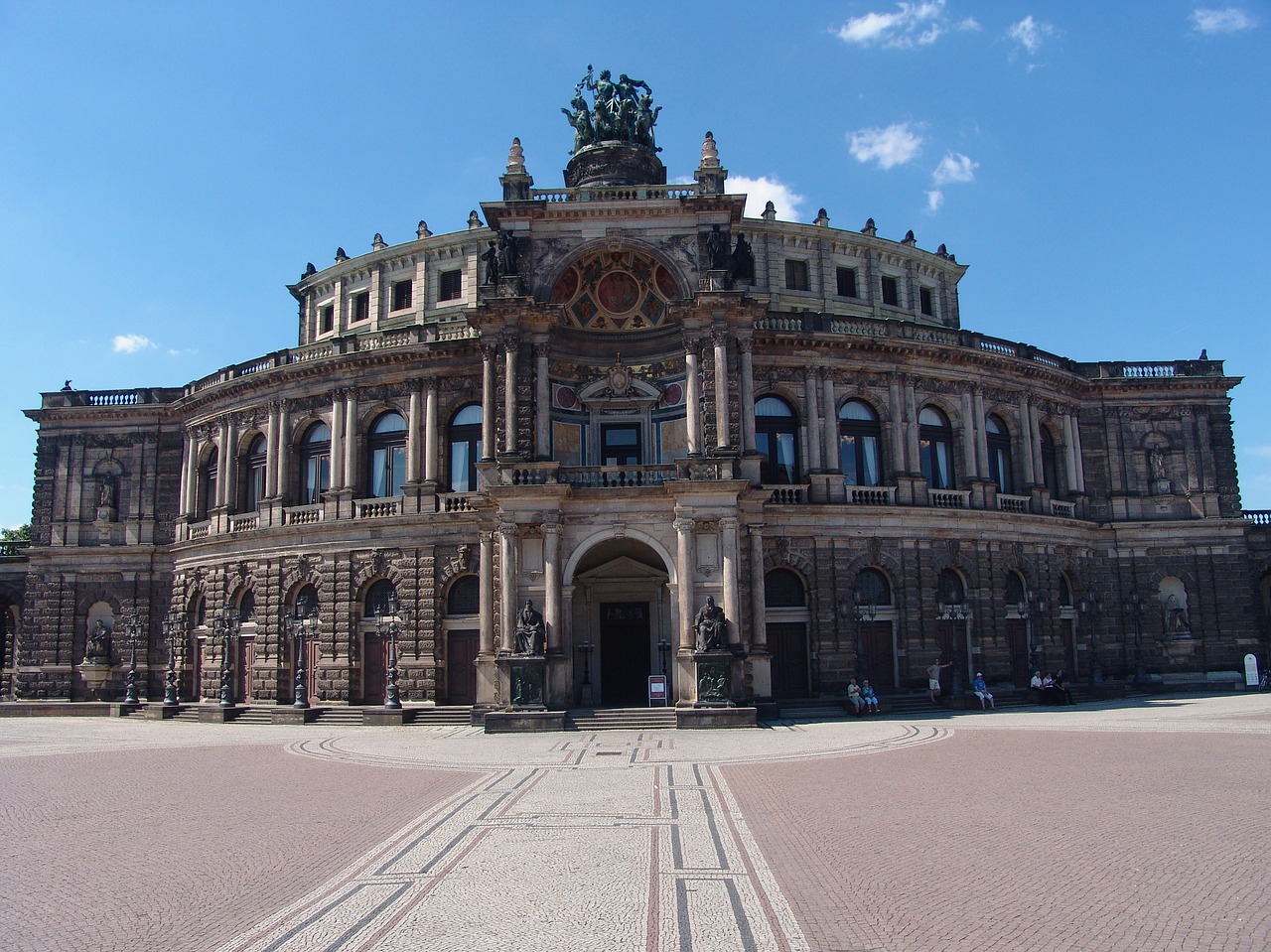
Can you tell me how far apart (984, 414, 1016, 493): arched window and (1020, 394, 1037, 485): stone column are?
0.66 meters

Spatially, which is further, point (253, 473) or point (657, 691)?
point (253, 473)

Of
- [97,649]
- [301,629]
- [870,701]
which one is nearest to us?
[870,701]

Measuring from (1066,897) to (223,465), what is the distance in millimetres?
43919

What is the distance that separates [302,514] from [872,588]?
1022 inches

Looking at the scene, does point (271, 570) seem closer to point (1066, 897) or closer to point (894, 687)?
point (894, 687)

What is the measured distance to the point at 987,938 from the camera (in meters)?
9.29

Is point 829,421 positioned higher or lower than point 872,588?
higher

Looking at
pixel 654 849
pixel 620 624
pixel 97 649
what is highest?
pixel 620 624

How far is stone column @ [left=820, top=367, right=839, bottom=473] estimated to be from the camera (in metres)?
40.3

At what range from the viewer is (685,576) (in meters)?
33.1

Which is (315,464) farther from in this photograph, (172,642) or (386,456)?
(172,642)

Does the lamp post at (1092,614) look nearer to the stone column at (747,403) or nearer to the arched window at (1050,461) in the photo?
the arched window at (1050,461)

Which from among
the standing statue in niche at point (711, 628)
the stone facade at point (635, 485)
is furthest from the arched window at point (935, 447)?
the standing statue in niche at point (711, 628)

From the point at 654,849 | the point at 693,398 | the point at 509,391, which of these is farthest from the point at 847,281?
the point at 654,849
